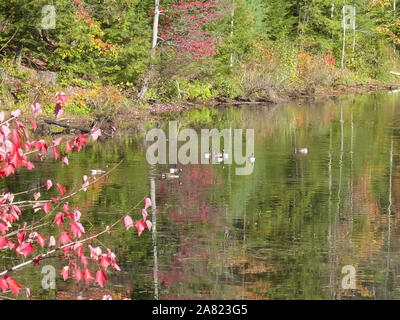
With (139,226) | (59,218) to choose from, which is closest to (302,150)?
(139,226)

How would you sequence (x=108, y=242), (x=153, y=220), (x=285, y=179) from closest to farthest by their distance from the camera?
(x=108, y=242) → (x=153, y=220) → (x=285, y=179)

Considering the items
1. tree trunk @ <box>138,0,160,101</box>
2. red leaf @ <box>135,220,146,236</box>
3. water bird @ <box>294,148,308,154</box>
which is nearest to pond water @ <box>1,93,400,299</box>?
water bird @ <box>294,148,308,154</box>

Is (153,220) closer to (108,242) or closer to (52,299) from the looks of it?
(108,242)

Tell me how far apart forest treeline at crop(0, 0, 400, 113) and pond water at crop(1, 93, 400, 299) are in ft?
20.9

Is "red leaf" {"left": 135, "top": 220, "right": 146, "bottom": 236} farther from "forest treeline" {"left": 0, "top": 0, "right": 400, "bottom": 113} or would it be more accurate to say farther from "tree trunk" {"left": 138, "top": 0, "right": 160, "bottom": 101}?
"tree trunk" {"left": 138, "top": 0, "right": 160, "bottom": 101}

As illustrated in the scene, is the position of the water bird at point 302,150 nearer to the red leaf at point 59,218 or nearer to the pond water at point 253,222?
the pond water at point 253,222

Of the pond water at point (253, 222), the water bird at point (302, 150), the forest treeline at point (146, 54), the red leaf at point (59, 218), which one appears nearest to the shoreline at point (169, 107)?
the forest treeline at point (146, 54)

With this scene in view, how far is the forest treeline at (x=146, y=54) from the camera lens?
99.2ft

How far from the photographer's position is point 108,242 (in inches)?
498

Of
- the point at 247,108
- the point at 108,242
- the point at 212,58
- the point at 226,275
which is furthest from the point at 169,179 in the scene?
the point at 212,58

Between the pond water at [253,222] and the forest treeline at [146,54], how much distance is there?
6.38m

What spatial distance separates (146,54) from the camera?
3431cm
